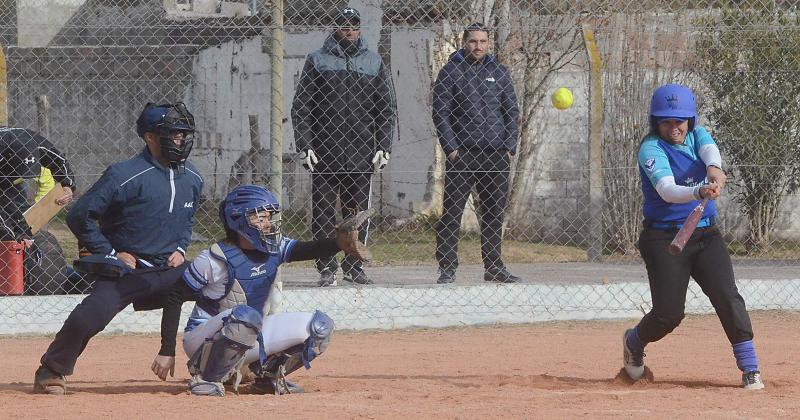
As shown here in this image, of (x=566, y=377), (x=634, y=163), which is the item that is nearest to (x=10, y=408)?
(x=566, y=377)

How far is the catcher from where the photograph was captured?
21.0 feet

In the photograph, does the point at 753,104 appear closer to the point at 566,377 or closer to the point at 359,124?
the point at 359,124

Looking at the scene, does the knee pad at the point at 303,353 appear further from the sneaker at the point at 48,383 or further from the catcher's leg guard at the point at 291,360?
the sneaker at the point at 48,383

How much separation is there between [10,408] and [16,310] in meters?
3.37

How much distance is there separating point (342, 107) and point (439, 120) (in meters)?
0.77

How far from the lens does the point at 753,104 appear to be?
40.8ft

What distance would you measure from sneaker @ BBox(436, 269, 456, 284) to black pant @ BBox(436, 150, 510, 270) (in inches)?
1.2

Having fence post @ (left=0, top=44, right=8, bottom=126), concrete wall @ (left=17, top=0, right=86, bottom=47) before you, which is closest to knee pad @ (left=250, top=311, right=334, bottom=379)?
fence post @ (left=0, top=44, right=8, bottom=126)

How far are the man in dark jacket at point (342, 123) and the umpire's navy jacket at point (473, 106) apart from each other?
1.43 ft

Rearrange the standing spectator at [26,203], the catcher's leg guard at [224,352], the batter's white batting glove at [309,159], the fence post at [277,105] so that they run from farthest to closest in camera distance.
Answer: the batter's white batting glove at [309,159]
the standing spectator at [26,203]
the fence post at [277,105]
the catcher's leg guard at [224,352]

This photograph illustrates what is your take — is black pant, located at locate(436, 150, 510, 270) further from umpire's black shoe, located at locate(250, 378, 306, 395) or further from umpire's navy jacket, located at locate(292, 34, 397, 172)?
umpire's black shoe, located at locate(250, 378, 306, 395)

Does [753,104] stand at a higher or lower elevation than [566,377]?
higher

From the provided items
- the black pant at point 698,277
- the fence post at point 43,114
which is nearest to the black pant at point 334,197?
the black pant at point 698,277

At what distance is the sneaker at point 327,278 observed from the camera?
32.2ft
